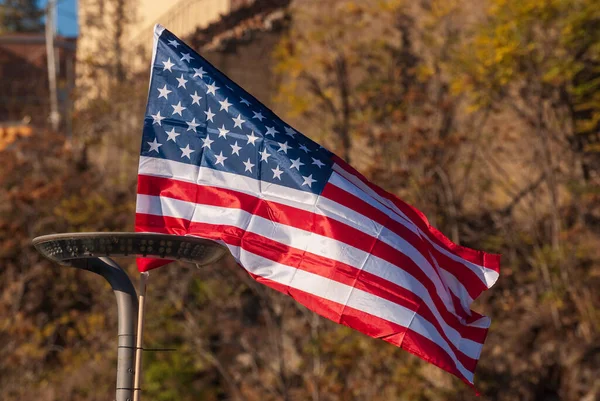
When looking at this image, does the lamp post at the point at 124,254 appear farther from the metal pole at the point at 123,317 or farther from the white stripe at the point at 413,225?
the white stripe at the point at 413,225

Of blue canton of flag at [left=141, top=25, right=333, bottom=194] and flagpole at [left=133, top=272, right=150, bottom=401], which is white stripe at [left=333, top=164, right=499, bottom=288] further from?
flagpole at [left=133, top=272, right=150, bottom=401]

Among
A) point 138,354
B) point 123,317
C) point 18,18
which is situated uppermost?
point 18,18

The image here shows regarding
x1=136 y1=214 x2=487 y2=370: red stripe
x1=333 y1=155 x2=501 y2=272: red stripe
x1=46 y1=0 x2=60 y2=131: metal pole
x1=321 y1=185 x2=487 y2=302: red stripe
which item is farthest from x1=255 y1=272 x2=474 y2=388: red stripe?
x1=46 y1=0 x2=60 y2=131: metal pole

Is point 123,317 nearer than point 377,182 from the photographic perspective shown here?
Yes

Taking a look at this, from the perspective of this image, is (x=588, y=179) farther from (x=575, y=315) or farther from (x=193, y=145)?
(x=193, y=145)

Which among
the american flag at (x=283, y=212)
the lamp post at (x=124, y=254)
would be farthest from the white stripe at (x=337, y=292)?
the lamp post at (x=124, y=254)

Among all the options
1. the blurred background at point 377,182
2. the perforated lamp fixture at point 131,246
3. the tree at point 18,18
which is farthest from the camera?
the tree at point 18,18

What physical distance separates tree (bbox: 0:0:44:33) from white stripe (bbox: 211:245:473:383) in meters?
38.2

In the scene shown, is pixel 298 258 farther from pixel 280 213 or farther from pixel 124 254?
pixel 124 254

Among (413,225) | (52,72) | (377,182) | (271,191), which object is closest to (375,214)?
(413,225)

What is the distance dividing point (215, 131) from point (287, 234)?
0.91m

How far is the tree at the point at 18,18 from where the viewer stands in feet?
153

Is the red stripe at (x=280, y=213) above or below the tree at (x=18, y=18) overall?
below

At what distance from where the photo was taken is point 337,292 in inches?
289
